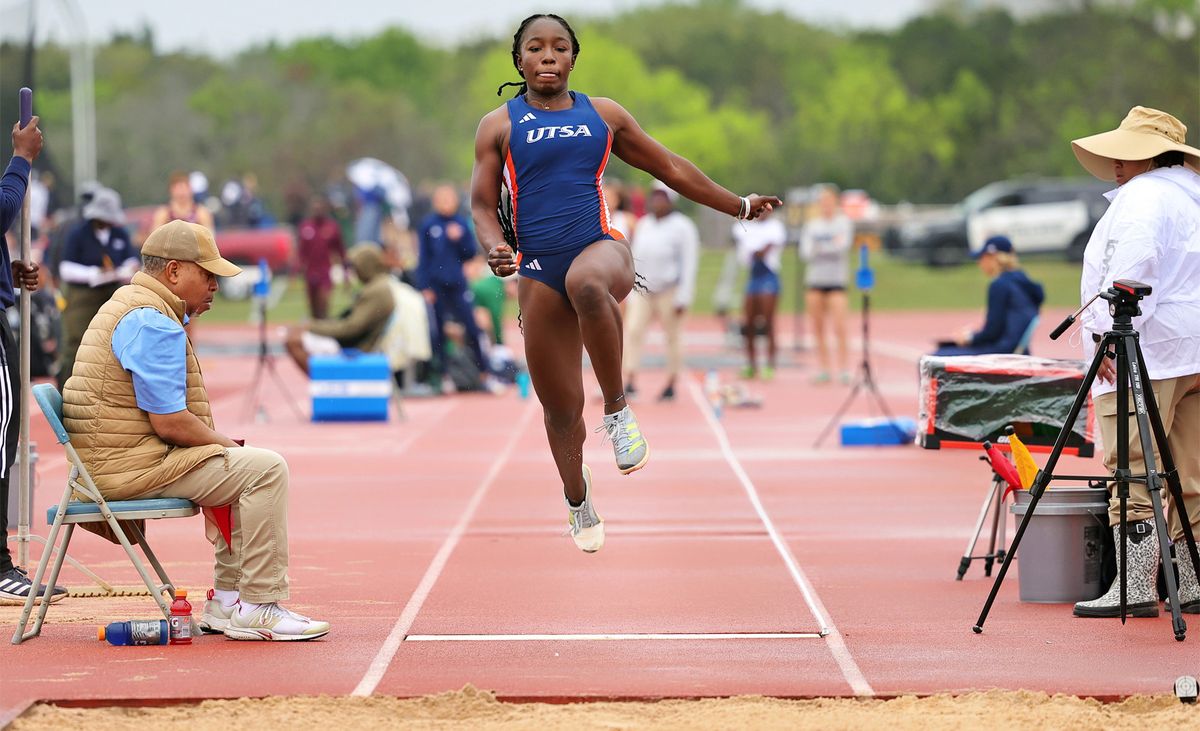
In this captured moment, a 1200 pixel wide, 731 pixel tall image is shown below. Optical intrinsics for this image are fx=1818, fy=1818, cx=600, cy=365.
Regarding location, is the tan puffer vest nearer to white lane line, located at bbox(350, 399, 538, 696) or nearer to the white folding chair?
the white folding chair

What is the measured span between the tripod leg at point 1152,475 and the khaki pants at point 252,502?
11.2 feet

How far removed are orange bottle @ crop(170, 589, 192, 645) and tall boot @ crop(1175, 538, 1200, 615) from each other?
4181mm

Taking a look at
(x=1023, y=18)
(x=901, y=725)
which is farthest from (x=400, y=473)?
(x=1023, y=18)

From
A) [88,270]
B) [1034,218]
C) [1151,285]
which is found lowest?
[1034,218]

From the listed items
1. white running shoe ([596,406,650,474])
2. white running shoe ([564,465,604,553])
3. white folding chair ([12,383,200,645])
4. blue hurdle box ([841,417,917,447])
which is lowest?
blue hurdle box ([841,417,917,447])

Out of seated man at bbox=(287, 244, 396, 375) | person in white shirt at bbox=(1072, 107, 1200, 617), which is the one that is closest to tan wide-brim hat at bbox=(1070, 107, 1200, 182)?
person in white shirt at bbox=(1072, 107, 1200, 617)

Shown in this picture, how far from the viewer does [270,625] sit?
730 cm

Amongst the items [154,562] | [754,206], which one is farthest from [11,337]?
[754,206]

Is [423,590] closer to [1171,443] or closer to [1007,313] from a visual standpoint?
[1171,443]

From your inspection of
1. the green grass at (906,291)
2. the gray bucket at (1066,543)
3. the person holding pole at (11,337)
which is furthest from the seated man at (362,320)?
the green grass at (906,291)

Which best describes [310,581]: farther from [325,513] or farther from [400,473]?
[400,473]

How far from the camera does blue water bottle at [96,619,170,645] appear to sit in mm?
7223

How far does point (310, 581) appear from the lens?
896cm

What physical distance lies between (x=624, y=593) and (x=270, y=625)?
6.34ft
